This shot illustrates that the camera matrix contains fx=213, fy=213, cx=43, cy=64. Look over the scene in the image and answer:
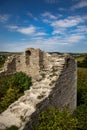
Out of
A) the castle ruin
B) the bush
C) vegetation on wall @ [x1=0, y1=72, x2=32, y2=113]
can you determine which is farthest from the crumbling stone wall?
the bush

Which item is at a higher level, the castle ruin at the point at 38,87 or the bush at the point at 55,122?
the castle ruin at the point at 38,87

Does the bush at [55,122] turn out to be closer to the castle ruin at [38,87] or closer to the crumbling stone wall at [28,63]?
the castle ruin at [38,87]

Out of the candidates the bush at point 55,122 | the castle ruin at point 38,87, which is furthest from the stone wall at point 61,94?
the bush at point 55,122

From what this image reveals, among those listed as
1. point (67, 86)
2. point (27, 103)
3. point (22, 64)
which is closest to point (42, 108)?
point (27, 103)

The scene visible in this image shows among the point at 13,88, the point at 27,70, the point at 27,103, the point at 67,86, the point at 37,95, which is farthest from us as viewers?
the point at 27,70

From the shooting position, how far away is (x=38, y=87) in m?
8.29

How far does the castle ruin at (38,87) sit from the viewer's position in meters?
6.04

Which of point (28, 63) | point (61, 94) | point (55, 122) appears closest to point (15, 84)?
point (28, 63)

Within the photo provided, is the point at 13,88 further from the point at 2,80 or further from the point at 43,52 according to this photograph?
the point at 43,52

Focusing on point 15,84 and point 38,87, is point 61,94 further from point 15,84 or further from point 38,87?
point 15,84

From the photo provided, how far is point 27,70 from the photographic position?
14.9 meters

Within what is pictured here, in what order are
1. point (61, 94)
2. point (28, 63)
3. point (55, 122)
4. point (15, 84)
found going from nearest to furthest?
point (55, 122) → point (61, 94) → point (15, 84) → point (28, 63)

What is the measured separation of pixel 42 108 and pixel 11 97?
490cm

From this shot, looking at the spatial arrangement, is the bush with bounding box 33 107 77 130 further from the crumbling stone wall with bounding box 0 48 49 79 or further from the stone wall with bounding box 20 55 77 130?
the crumbling stone wall with bounding box 0 48 49 79
